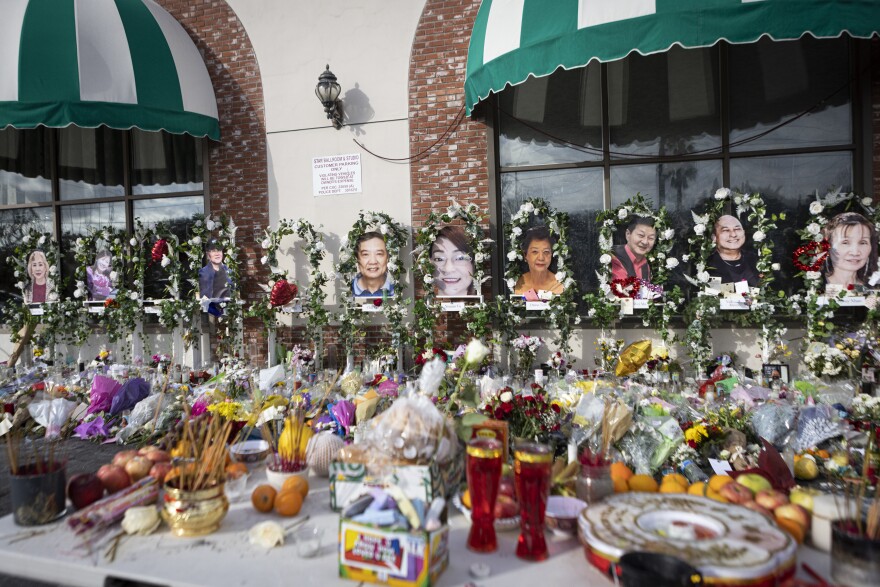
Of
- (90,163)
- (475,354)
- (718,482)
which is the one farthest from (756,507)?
(90,163)

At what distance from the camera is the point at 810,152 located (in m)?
5.45

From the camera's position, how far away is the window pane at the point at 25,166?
7617 millimetres

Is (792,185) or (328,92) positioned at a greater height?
(328,92)

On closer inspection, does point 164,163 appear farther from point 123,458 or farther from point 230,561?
point 230,561

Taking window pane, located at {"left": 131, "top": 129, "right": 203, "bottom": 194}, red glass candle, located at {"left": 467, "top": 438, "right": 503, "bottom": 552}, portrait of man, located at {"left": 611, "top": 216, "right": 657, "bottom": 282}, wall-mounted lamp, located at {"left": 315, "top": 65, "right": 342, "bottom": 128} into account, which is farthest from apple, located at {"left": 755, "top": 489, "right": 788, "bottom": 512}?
window pane, located at {"left": 131, "top": 129, "right": 203, "bottom": 194}

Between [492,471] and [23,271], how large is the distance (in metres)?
7.91

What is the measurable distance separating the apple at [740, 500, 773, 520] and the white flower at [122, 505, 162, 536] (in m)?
1.71

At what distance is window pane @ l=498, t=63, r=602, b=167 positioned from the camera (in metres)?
5.97

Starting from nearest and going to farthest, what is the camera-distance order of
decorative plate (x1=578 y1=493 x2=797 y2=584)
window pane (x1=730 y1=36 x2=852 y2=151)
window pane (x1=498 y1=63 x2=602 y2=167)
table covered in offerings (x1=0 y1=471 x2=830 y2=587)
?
decorative plate (x1=578 y1=493 x2=797 y2=584) < table covered in offerings (x1=0 y1=471 x2=830 y2=587) < window pane (x1=730 y1=36 x2=852 y2=151) < window pane (x1=498 y1=63 x2=602 y2=167)

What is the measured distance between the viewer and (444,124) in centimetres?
609

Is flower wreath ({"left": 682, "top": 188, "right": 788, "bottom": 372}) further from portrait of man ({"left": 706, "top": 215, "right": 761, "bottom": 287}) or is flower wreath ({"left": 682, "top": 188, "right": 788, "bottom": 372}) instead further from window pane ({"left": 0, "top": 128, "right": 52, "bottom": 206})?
window pane ({"left": 0, "top": 128, "right": 52, "bottom": 206})

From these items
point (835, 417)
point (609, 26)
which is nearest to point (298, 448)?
point (835, 417)

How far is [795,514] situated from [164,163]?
748cm

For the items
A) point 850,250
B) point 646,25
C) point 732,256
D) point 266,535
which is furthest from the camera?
point 732,256
